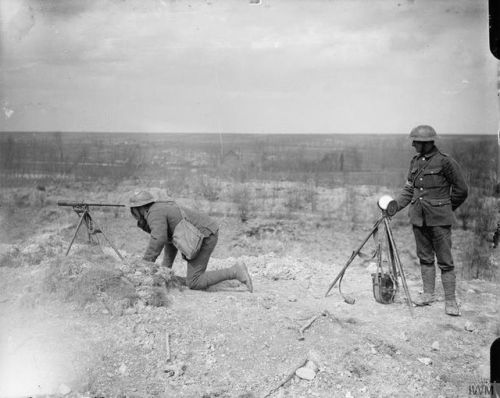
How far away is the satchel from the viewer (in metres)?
5.49

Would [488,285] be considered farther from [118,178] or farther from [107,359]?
[118,178]

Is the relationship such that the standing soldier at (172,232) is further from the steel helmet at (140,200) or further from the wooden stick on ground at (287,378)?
the wooden stick on ground at (287,378)

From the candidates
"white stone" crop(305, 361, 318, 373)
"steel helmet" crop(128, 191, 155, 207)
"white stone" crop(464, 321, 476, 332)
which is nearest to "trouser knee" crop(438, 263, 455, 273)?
"white stone" crop(464, 321, 476, 332)

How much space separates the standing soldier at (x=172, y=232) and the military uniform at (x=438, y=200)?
237 cm

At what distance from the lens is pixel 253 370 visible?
422 centimetres

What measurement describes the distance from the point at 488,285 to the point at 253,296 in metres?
3.72

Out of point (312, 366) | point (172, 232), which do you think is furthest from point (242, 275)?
point (312, 366)

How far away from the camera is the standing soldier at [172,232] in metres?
5.40

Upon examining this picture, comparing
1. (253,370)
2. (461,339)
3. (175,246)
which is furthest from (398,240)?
(253,370)

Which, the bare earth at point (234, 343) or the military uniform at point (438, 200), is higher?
the military uniform at point (438, 200)

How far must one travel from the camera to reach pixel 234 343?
4566 millimetres

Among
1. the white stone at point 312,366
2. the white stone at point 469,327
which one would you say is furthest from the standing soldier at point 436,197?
the white stone at point 312,366

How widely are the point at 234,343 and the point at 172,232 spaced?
1746 mm

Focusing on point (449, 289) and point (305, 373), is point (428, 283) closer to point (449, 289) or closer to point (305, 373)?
point (449, 289)
